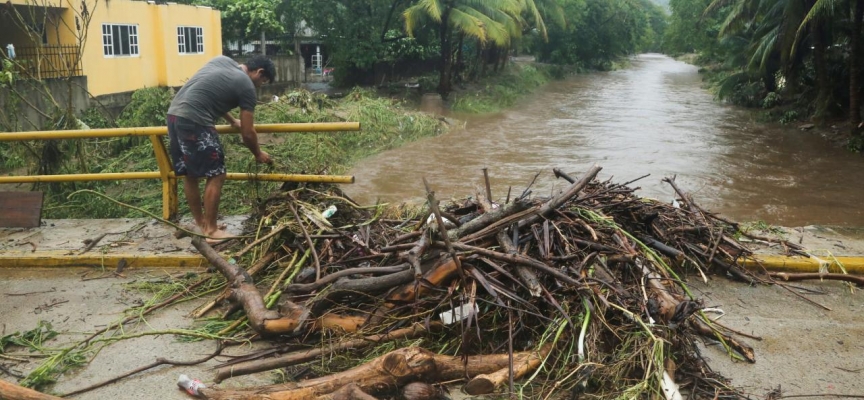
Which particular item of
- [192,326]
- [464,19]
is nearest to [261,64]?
[192,326]

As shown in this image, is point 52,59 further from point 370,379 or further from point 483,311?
point 370,379

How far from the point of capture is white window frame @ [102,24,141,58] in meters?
19.1

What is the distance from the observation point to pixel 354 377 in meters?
3.52

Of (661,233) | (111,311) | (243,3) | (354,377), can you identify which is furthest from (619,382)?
(243,3)

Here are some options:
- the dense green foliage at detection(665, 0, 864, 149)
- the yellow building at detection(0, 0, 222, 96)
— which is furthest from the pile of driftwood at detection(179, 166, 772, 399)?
the yellow building at detection(0, 0, 222, 96)

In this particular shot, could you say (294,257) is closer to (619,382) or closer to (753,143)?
(619,382)

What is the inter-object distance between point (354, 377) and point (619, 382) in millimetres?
1373

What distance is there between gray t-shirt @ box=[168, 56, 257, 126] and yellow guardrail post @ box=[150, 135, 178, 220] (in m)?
0.54

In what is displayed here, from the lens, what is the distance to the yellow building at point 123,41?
55.9ft

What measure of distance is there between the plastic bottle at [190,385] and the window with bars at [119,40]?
17.8 metres

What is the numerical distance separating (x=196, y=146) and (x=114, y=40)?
53.0 feet

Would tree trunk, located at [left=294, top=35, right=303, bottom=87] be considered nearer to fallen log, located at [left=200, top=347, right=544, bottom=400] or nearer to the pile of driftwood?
the pile of driftwood

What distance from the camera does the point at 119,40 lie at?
1972 centimetres

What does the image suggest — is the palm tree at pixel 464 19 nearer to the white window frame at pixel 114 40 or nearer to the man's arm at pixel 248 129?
the white window frame at pixel 114 40
